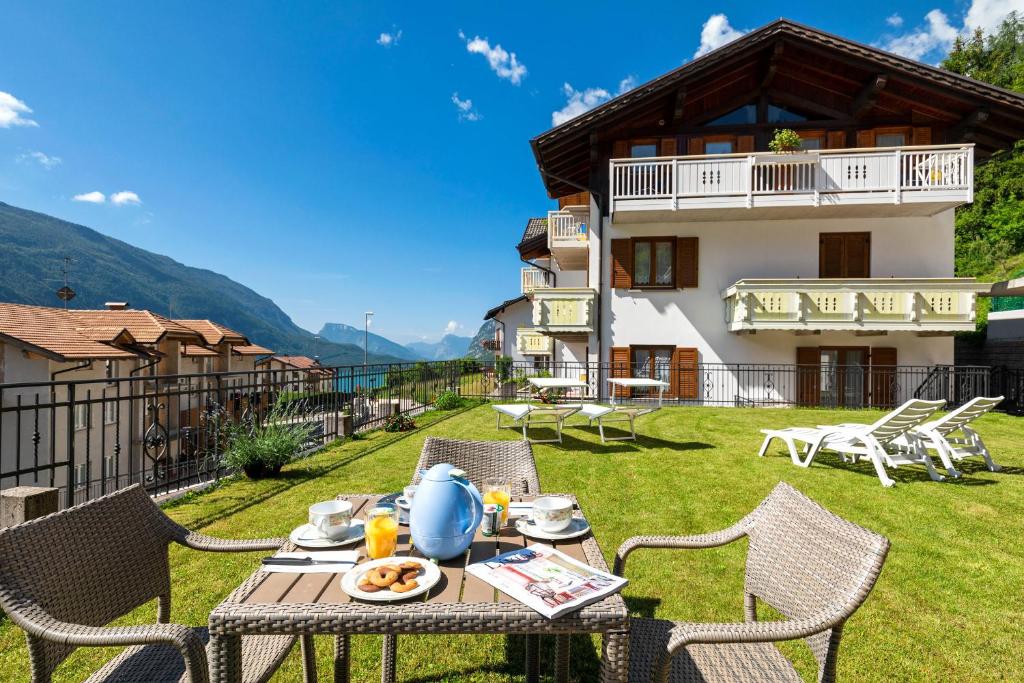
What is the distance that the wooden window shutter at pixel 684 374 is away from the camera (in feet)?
47.0

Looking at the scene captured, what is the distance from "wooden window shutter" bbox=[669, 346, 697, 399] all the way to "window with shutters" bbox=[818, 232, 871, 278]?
4.51 m

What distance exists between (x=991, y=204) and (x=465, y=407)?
31805 mm

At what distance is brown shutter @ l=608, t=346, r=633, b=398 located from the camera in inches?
570

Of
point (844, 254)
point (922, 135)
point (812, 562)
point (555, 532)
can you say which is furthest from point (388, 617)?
point (922, 135)

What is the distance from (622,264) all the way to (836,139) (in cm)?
730

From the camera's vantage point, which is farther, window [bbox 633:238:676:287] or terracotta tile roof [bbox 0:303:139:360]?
terracotta tile roof [bbox 0:303:139:360]

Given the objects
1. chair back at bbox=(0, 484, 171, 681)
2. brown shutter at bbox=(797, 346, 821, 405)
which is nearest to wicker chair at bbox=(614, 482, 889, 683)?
chair back at bbox=(0, 484, 171, 681)

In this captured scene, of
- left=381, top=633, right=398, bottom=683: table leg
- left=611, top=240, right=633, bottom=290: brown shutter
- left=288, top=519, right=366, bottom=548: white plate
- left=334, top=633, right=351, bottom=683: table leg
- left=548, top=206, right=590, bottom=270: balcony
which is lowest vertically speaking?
left=381, top=633, right=398, bottom=683: table leg

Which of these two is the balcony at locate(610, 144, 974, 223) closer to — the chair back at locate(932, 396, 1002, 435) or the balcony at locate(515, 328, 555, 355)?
the chair back at locate(932, 396, 1002, 435)

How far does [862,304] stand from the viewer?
12.6 metres

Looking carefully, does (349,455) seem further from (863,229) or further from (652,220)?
(863,229)

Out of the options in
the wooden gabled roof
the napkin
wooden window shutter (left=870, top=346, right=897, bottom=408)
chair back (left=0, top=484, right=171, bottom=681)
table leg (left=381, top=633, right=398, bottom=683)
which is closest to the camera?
chair back (left=0, top=484, right=171, bottom=681)

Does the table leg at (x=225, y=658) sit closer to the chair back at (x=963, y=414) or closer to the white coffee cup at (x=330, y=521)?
the white coffee cup at (x=330, y=521)

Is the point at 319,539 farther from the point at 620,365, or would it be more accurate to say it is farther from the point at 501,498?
the point at 620,365
